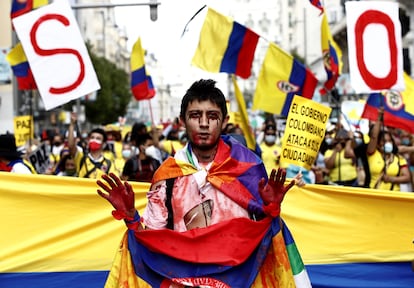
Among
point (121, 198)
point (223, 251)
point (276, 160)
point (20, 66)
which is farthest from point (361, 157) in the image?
point (121, 198)

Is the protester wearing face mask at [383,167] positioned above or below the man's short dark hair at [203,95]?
below

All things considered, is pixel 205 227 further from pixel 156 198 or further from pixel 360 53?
pixel 360 53

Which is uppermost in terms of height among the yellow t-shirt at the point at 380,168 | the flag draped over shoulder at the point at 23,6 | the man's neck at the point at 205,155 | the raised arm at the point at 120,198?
the flag draped over shoulder at the point at 23,6

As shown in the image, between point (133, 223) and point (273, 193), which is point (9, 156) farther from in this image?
point (273, 193)

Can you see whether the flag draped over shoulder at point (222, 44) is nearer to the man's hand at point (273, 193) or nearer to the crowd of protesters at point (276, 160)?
the crowd of protesters at point (276, 160)

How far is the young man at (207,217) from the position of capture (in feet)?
11.9

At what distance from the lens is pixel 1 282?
549 centimetres

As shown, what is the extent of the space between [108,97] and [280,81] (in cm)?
4867

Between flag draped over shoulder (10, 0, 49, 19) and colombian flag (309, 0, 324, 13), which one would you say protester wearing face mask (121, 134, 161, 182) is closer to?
colombian flag (309, 0, 324, 13)

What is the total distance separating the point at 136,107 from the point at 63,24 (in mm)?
85285

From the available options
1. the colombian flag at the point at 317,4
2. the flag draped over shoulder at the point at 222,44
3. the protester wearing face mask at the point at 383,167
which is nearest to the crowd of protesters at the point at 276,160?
the protester wearing face mask at the point at 383,167

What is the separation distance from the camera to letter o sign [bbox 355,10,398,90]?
8.27 m

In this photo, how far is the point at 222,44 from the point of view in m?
10.7

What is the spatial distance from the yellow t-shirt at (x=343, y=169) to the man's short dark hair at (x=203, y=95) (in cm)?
698
